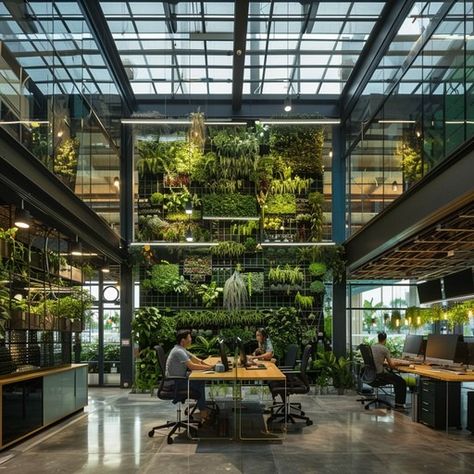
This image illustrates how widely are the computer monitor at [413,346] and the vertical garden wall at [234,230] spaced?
2188 mm

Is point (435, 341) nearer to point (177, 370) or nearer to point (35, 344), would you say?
point (177, 370)

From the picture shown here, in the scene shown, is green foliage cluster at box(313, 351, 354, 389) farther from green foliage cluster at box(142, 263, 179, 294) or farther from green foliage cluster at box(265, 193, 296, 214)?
green foliage cluster at box(142, 263, 179, 294)

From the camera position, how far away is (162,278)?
14.6 metres

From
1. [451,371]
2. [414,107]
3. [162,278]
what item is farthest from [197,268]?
[414,107]

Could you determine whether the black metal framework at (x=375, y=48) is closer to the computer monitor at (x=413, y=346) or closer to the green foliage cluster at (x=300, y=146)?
the green foliage cluster at (x=300, y=146)

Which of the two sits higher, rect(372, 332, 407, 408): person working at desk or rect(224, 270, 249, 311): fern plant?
rect(224, 270, 249, 311): fern plant

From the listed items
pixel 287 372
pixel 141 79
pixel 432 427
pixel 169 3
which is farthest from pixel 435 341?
pixel 141 79

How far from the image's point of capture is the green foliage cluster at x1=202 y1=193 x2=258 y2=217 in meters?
14.8

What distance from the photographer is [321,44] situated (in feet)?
40.0

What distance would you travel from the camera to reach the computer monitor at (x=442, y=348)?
10523 millimetres

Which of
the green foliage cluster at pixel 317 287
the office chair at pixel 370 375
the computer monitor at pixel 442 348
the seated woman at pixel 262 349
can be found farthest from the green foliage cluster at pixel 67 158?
the computer monitor at pixel 442 348

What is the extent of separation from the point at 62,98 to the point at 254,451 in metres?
6.08

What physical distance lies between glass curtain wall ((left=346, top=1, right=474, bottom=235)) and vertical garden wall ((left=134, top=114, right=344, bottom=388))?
5.07ft

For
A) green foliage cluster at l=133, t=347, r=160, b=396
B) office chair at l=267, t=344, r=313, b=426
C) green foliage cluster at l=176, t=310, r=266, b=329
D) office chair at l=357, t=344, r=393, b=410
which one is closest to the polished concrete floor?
office chair at l=267, t=344, r=313, b=426
